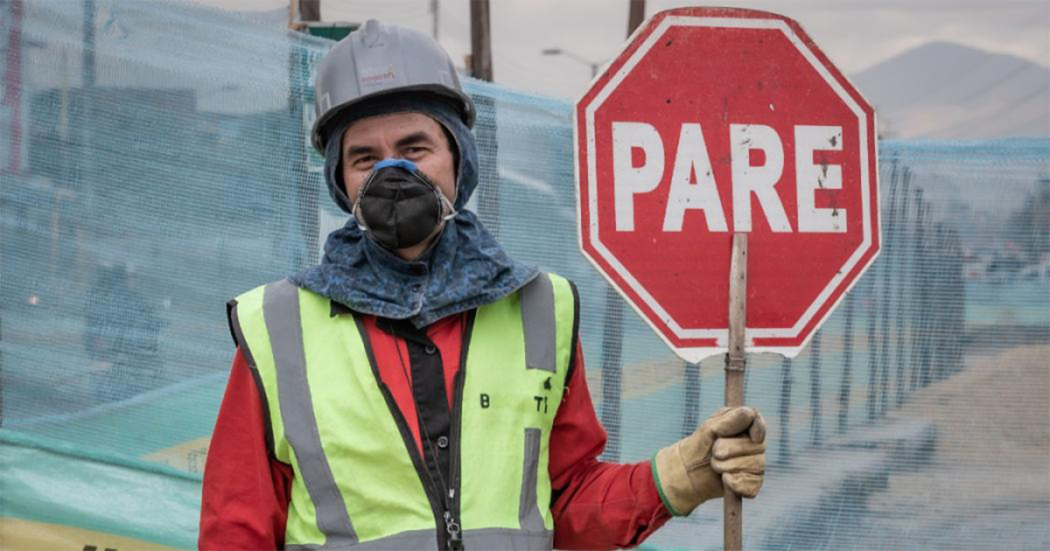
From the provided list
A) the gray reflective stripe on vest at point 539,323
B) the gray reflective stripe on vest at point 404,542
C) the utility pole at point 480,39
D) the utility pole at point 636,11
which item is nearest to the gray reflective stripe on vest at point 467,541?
the gray reflective stripe on vest at point 404,542

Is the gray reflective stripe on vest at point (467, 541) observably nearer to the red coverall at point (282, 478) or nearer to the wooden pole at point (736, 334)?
the red coverall at point (282, 478)

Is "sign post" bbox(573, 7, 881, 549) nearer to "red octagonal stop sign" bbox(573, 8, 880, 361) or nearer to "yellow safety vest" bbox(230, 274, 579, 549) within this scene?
"red octagonal stop sign" bbox(573, 8, 880, 361)

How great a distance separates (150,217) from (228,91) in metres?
0.59

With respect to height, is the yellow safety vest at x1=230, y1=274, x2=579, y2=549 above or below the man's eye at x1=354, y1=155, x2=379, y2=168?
below

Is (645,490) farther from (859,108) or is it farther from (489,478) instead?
(859,108)

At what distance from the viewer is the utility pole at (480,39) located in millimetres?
13555

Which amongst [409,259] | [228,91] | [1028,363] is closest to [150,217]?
[228,91]

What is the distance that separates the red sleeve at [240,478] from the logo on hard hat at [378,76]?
0.56 m

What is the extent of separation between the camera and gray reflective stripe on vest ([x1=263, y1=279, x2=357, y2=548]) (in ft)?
7.88

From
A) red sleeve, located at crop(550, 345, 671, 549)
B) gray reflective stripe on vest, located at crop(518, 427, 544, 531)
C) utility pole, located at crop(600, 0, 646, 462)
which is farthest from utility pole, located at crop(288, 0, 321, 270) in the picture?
gray reflective stripe on vest, located at crop(518, 427, 544, 531)

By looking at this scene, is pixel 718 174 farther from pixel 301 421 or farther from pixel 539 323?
pixel 301 421

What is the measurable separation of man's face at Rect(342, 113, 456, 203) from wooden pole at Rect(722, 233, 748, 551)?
578 millimetres

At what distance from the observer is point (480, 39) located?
533 inches

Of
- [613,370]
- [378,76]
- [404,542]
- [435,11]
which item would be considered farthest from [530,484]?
[435,11]
